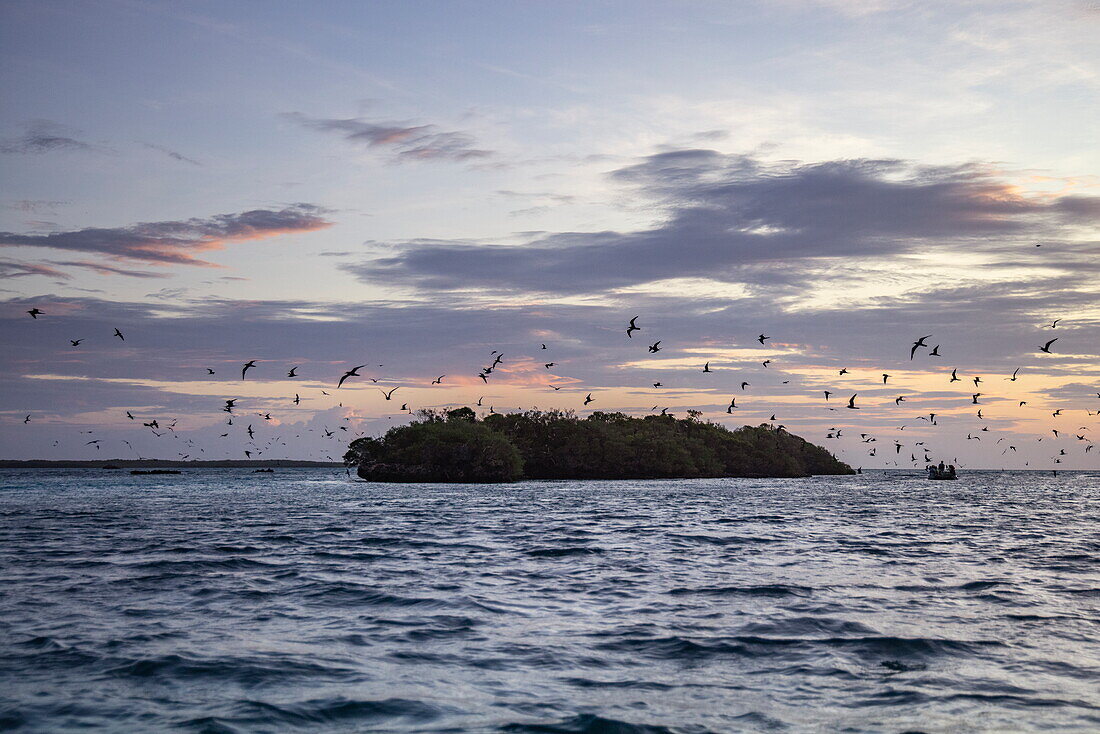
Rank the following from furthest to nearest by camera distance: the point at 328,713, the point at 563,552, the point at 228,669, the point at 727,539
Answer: the point at 727,539 → the point at 563,552 → the point at 228,669 → the point at 328,713

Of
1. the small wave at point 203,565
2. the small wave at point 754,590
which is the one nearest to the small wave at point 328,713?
Result: the small wave at point 754,590

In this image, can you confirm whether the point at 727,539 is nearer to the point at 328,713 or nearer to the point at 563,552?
the point at 563,552

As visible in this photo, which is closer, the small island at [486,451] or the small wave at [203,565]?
the small wave at [203,565]

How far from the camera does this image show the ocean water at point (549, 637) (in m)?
13.5

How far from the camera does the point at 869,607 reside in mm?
22047

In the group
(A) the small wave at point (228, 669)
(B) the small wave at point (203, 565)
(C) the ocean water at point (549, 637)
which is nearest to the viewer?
(C) the ocean water at point (549, 637)

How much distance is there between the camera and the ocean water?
13.5 meters

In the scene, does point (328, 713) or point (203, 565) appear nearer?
point (328, 713)

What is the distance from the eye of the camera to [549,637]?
18.6 m

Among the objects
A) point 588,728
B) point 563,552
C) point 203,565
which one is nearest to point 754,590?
point 563,552

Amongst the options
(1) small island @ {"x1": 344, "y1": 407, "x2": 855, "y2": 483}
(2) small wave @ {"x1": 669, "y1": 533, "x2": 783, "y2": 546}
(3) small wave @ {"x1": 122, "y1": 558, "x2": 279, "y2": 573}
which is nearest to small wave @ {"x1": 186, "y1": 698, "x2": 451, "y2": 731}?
(3) small wave @ {"x1": 122, "y1": 558, "x2": 279, "y2": 573}

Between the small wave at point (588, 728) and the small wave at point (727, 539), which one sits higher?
the small wave at point (588, 728)

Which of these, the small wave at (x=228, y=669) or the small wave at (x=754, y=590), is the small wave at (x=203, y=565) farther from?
the small wave at (x=754, y=590)

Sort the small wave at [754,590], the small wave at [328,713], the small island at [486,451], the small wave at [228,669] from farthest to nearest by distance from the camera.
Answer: the small island at [486,451], the small wave at [754,590], the small wave at [228,669], the small wave at [328,713]
